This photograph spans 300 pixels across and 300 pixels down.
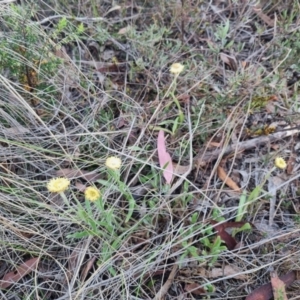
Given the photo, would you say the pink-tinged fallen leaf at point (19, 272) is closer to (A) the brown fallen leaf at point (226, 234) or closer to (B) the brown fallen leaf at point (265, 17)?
(A) the brown fallen leaf at point (226, 234)

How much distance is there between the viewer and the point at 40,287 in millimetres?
1230

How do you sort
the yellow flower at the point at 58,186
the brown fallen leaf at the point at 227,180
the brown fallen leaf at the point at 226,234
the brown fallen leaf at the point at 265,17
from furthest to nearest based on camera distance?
1. the brown fallen leaf at the point at 265,17
2. the brown fallen leaf at the point at 227,180
3. the brown fallen leaf at the point at 226,234
4. the yellow flower at the point at 58,186

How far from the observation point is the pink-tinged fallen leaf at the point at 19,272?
1238mm

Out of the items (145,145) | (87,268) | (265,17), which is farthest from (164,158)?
(265,17)

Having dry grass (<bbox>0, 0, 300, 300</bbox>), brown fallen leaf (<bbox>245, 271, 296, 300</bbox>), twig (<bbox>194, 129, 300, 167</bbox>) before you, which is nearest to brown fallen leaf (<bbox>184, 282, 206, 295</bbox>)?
dry grass (<bbox>0, 0, 300, 300</bbox>)

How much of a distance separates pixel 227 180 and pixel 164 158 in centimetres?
22

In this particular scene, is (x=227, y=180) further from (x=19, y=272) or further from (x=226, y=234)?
(x=19, y=272)

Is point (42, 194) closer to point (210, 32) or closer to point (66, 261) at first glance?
point (66, 261)

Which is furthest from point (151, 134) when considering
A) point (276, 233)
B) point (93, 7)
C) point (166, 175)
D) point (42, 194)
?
point (93, 7)

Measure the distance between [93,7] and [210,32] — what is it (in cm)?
51

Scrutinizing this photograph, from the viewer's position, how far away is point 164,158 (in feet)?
4.74

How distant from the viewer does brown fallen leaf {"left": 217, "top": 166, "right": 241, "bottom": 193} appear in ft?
4.65

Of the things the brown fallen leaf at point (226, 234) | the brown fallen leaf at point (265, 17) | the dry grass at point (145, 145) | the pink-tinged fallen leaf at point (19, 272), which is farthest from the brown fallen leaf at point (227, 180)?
the brown fallen leaf at point (265, 17)

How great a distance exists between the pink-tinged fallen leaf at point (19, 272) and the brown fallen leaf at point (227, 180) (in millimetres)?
636
